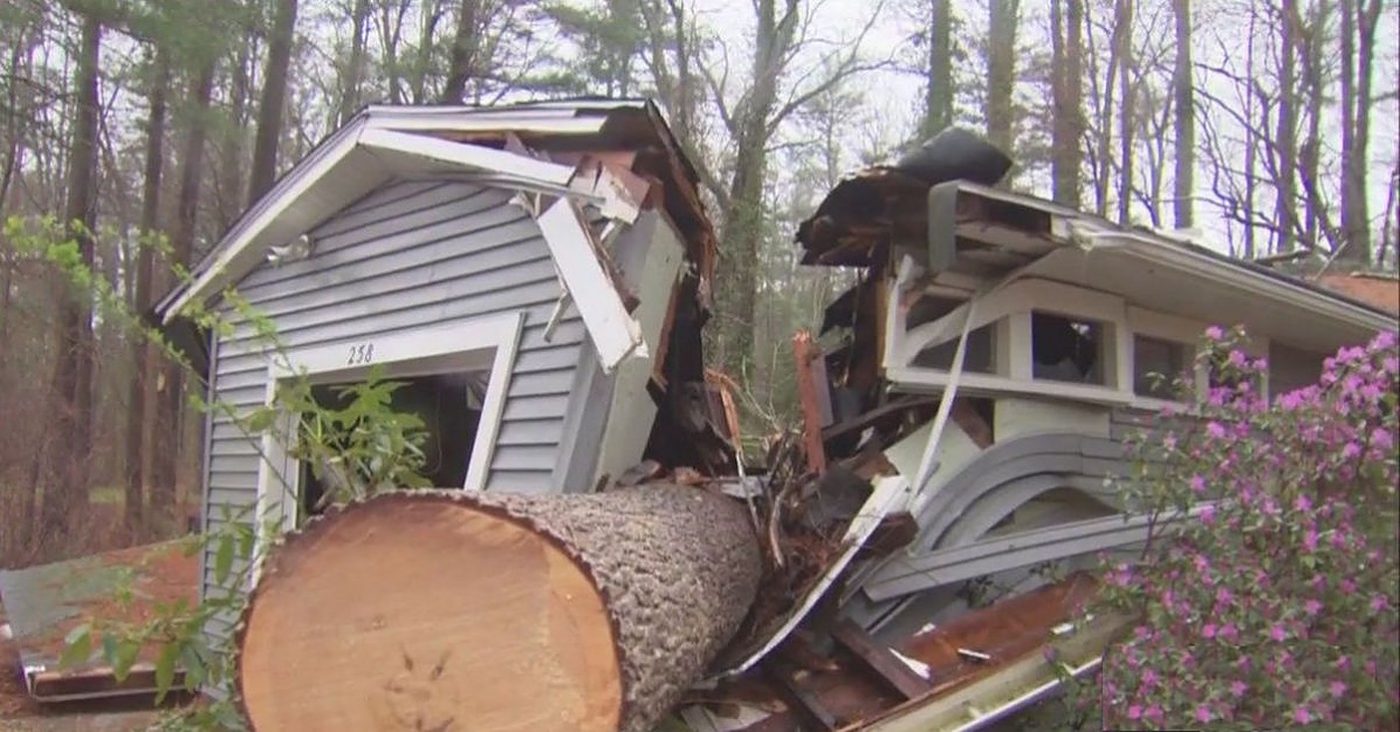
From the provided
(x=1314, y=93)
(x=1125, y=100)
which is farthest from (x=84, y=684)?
(x=1125, y=100)

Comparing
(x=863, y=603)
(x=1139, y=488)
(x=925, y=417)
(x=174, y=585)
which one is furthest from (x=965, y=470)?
(x=174, y=585)

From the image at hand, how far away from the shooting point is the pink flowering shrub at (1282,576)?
2.74 meters

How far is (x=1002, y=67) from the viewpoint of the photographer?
47.9ft

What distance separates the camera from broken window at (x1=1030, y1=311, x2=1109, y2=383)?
18.9 feet

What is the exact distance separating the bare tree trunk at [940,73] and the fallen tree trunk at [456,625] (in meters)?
13.7

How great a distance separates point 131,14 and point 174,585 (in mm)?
5533

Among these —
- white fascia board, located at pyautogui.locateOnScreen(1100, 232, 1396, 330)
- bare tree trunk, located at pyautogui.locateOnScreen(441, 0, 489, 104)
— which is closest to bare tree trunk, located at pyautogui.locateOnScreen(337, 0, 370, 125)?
bare tree trunk, located at pyautogui.locateOnScreen(441, 0, 489, 104)

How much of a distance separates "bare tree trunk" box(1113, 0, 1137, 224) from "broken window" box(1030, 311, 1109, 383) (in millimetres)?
5584

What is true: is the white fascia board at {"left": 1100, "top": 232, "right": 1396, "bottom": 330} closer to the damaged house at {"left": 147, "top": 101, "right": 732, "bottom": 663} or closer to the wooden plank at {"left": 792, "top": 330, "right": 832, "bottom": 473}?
the wooden plank at {"left": 792, "top": 330, "right": 832, "bottom": 473}

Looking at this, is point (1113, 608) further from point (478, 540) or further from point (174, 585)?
point (174, 585)

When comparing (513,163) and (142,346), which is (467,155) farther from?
(142,346)

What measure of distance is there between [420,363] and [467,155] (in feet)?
4.30

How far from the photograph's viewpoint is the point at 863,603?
5102mm

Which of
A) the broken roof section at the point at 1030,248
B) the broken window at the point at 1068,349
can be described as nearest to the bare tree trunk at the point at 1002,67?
the broken window at the point at 1068,349
